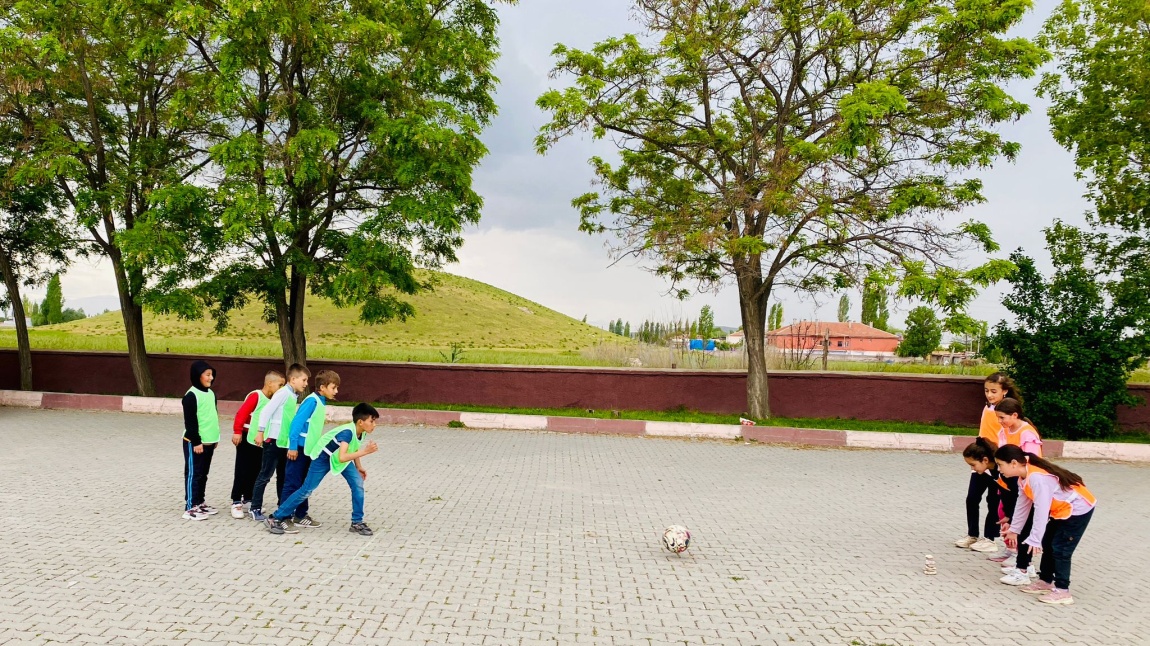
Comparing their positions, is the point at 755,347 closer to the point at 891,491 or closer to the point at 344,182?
the point at 891,491

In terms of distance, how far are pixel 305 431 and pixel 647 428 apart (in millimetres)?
8410

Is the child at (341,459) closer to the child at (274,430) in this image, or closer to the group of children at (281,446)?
the group of children at (281,446)

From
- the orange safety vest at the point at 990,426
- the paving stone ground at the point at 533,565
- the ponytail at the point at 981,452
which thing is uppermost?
the orange safety vest at the point at 990,426

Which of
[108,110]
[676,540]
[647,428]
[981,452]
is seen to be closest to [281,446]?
[676,540]

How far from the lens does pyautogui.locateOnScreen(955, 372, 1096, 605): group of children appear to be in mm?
4957

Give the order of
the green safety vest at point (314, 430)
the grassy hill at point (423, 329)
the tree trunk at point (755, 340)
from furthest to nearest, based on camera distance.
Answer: the grassy hill at point (423, 329) → the tree trunk at point (755, 340) → the green safety vest at point (314, 430)

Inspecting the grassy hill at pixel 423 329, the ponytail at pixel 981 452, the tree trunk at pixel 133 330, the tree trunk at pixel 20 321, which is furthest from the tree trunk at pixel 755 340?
the grassy hill at pixel 423 329

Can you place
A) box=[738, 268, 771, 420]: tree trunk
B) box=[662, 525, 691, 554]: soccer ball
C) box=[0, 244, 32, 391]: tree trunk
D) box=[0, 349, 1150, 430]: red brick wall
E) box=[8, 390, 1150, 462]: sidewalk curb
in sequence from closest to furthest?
box=[662, 525, 691, 554]: soccer ball, box=[8, 390, 1150, 462]: sidewalk curb, box=[738, 268, 771, 420]: tree trunk, box=[0, 349, 1150, 430]: red brick wall, box=[0, 244, 32, 391]: tree trunk

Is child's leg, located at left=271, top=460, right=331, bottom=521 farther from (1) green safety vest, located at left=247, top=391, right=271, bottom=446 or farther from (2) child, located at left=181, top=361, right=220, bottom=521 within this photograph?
(2) child, located at left=181, top=361, right=220, bottom=521

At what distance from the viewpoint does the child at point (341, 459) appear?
588cm

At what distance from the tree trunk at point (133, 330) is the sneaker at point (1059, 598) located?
56.8 feet

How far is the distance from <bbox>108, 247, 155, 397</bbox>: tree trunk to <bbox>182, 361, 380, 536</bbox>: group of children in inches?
439

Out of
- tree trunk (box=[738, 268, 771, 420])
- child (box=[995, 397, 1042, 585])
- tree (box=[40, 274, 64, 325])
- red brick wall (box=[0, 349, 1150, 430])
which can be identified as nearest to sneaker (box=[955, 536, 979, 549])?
child (box=[995, 397, 1042, 585])

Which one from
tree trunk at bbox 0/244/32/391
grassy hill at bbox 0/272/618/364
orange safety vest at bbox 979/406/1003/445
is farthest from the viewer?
grassy hill at bbox 0/272/618/364
